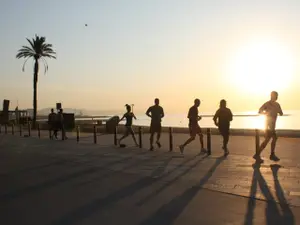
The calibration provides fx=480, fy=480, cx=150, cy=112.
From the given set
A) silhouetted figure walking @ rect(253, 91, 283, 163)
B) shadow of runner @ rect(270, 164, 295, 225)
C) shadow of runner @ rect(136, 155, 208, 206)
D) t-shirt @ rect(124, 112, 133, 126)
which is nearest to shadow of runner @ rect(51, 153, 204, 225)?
shadow of runner @ rect(136, 155, 208, 206)

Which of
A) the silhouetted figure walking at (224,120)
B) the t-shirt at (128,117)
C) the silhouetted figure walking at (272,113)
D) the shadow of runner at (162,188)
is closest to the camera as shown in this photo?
the shadow of runner at (162,188)

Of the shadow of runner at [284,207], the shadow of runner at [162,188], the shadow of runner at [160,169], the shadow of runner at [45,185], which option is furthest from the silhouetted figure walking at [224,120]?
the shadow of runner at [284,207]

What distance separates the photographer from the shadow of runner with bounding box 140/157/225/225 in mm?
6154

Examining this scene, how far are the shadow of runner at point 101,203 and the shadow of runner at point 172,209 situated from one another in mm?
870

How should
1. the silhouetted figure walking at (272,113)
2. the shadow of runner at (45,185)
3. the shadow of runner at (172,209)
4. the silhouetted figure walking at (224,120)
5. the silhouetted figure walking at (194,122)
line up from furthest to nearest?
the silhouetted figure walking at (194,122), the silhouetted figure walking at (224,120), the silhouetted figure walking at (272,113), the shadow of runner at (45,185), the shadow of runner at (172,209)

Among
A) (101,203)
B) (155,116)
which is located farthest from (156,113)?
(101,203)

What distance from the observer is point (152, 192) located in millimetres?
8180

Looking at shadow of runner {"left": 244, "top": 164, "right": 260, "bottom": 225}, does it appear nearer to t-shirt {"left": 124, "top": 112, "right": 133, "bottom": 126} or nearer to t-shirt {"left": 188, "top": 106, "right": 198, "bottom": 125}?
t-shirt {"left": 188, "top": 106, "right": 198, "bottom": 125}

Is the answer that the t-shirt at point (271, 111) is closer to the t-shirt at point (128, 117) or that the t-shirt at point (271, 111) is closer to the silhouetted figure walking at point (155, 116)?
the silhouetted figure walking at point (155, 116)

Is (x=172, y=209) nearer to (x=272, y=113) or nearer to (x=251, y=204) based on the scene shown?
(x=251, y=204)

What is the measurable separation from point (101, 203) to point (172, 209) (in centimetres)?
119

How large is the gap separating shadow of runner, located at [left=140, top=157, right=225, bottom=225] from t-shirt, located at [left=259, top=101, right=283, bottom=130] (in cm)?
476

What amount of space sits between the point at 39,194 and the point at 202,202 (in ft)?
9.55

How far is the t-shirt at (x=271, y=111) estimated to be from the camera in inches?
512
